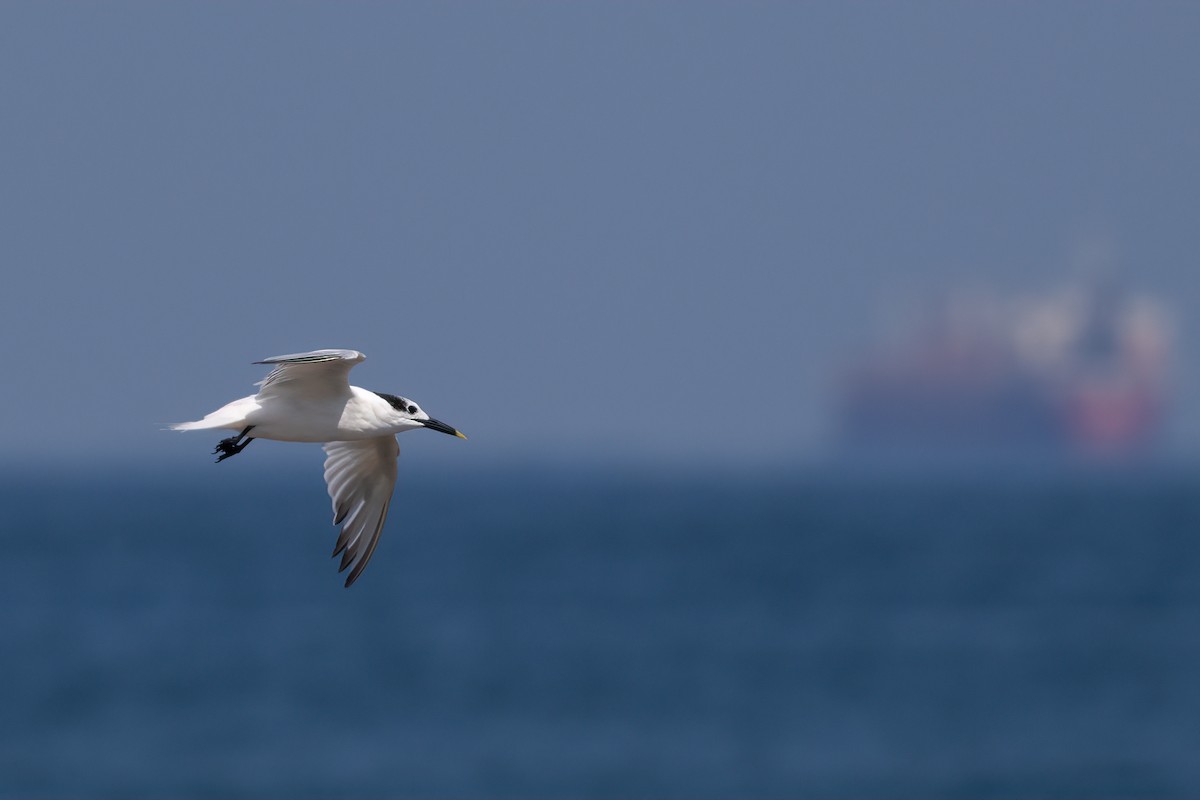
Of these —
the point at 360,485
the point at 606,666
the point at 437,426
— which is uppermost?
the point at 437,426

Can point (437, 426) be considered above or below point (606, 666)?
above

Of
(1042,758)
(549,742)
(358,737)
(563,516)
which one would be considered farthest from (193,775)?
(563,516)

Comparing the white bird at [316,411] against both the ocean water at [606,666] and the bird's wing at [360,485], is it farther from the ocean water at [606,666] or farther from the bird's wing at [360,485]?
the ocean water at [606,666]

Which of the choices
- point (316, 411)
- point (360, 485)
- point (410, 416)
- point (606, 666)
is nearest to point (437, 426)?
point (410, 416)

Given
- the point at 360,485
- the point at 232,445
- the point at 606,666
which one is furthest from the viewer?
the point at 606,666

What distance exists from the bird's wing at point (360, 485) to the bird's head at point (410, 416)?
2.68 feet

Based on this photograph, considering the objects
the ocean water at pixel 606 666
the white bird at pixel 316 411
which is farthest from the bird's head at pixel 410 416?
the ocean water at pixel 606 666

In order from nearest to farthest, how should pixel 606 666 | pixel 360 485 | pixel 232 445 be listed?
pixel 232 445, pixel 360 485, pixel 606 666

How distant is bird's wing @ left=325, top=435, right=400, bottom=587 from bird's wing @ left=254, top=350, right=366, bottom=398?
1.42 metres

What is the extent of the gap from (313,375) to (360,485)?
1.84 m

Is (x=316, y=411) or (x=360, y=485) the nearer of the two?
(x=316, y=411)

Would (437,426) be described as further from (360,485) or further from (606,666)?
(606,666)

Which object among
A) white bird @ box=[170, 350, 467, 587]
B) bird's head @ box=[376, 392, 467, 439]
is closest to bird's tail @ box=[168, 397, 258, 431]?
white bird @ box=[170, 350, 467, 587]

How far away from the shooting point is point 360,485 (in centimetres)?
1260
